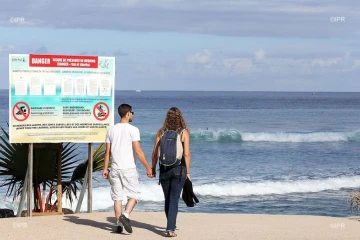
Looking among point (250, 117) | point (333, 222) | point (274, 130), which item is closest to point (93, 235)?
point (333, 222)

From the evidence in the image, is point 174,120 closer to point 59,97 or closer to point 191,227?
point 191,227

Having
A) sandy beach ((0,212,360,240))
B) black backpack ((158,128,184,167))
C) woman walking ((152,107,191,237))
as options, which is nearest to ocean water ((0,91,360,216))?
sandy beach ((0,212,360,240))

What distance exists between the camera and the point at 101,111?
1151 cm

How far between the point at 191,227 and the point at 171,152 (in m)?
1.67

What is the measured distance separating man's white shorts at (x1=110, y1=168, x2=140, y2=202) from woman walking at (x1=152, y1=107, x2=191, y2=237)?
36cm

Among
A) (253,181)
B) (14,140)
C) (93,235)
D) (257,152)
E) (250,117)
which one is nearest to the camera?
(93,235)

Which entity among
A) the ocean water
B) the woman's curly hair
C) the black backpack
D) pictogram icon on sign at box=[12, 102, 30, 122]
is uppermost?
pictogram icon on sign at box=[12, 102, 30, 122]

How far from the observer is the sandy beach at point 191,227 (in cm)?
977

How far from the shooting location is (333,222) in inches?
443

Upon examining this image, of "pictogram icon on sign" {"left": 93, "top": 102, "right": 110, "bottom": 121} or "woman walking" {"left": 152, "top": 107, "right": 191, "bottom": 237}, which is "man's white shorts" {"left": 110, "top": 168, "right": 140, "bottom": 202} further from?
"pictogram icon on sign" {"left": 93, "top": 102, "right": 110, "bottom": 121}

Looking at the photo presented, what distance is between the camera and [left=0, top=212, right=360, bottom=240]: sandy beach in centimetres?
977

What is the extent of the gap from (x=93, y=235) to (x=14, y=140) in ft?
7.28

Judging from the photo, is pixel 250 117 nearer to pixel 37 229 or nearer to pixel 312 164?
pixel 312 164

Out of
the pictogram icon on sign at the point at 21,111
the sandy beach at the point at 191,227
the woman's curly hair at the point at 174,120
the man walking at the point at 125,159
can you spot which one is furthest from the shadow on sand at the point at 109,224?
the pictogram icon on sign at the point at 21,111
